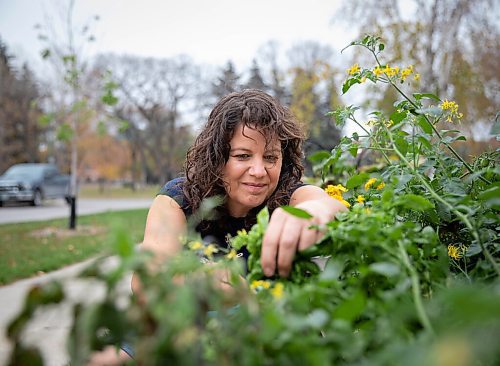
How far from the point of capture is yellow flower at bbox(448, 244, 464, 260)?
1.03 meters

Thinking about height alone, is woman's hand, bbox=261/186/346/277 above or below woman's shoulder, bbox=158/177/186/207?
above

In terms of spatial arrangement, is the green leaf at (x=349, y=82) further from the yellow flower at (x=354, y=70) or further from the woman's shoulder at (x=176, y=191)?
the woman's shoulder at (x=176, y=191)

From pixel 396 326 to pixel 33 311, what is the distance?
1.29ft

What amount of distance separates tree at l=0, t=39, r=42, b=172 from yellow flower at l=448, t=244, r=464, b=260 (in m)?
29.9

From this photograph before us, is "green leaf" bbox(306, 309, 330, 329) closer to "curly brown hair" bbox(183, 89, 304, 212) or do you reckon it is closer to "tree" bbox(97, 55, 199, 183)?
"curly brown hair" bbox(183, 89, 304, 212)

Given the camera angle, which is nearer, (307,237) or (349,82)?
(307,237)

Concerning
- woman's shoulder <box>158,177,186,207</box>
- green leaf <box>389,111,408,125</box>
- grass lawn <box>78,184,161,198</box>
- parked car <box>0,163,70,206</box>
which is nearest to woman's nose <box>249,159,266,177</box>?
woman's shoulder <box>158,177,186,207</box>

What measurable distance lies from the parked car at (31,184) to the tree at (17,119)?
1284 centimetres

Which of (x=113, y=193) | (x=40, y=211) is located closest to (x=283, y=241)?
(x=40, y=211)

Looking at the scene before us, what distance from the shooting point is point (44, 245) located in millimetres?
7008

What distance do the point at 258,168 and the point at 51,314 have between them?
82 centimetres

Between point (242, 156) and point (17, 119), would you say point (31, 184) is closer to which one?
point (242, 156)

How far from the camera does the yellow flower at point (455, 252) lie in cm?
103

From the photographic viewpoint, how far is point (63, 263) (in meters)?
5.59
